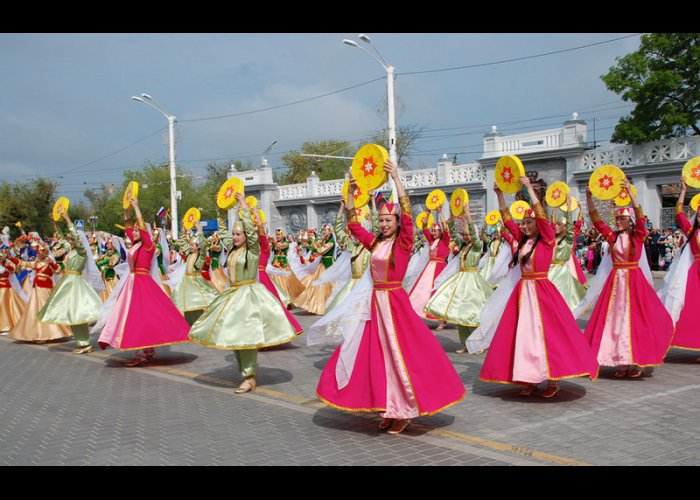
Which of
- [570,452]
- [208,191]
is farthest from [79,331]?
[208,191]

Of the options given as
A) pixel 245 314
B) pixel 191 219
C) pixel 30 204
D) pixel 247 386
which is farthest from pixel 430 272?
pixel 30 204

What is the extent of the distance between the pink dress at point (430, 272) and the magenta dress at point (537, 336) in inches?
148

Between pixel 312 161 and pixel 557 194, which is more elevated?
pixel 312 161

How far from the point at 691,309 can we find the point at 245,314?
5.87 metres

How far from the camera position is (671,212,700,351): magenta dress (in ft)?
29.3

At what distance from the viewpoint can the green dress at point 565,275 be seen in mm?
12404

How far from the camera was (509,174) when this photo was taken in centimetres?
726

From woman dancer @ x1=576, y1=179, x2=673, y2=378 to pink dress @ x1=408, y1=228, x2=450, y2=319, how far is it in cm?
338

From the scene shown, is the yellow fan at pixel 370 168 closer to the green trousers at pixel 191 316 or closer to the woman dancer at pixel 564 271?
the woman dancer at pixel 564 271

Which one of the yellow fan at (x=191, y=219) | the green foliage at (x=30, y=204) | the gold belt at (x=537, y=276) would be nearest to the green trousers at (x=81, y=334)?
the yellow fan at (x=191, y=219)

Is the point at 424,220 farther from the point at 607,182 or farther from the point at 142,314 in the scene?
the point at 142,314

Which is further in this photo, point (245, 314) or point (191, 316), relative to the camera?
point (191, 316)
